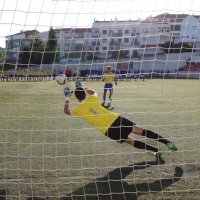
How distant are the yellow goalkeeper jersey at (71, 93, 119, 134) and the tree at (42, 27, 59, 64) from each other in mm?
783

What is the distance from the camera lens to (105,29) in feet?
18.8

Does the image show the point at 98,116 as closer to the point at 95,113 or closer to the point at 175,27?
the point at 95,113

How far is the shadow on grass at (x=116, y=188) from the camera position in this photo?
4.61 meters

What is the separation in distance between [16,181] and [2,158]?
1190 mm

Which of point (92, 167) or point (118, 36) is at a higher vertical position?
point (118, 36)

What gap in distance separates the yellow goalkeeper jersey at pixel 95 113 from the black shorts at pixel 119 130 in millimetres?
59

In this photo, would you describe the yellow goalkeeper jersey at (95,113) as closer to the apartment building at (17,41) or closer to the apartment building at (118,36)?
the apartment building at (118,36)

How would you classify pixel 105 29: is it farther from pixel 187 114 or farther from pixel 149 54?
pixel 187 114

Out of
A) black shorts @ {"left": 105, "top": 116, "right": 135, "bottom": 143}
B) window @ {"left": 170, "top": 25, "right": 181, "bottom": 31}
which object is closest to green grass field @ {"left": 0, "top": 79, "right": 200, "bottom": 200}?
black shorts @ {"left": 105, "top": 116, "right": 135, "bottom": 143}

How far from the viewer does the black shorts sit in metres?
5.82

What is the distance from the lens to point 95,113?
19.1ft

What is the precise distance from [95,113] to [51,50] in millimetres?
1130

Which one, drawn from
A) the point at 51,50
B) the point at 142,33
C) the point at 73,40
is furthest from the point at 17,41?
the point at 142,33

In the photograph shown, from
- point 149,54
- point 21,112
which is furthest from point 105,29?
point 21,112
